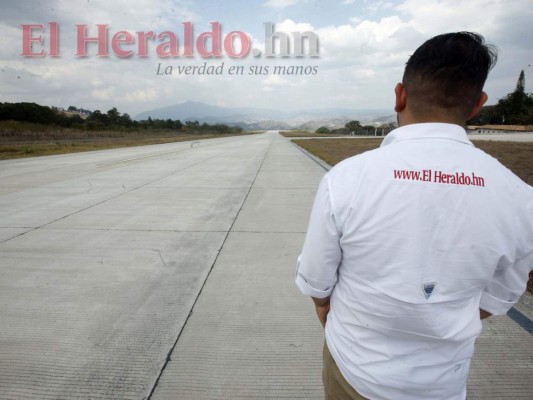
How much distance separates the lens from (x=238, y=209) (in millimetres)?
6992

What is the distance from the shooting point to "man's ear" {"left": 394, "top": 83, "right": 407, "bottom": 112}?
1.18 meters

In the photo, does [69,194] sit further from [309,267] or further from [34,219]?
[309,267]

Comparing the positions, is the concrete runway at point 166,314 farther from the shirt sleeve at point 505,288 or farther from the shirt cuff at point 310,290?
the shirt sleeve at point 505,288

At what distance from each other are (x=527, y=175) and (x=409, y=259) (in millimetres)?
11584

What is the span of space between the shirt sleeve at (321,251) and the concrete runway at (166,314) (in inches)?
52.0

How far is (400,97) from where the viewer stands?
3.90 feet

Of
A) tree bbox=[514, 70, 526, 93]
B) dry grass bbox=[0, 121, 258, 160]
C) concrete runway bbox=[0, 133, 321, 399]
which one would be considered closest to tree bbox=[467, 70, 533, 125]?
tree bbox=[514, 70, 526, 93]

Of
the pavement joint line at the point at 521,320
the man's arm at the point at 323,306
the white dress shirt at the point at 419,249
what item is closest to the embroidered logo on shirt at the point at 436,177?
the white dress shirt at the point at 419,249

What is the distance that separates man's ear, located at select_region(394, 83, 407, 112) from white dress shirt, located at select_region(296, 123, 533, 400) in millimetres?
124

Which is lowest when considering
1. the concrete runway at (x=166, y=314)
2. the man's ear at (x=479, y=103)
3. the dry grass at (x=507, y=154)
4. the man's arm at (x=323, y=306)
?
the concrete runway at (x=166, y=314)

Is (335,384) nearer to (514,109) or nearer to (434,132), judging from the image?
(434,132)

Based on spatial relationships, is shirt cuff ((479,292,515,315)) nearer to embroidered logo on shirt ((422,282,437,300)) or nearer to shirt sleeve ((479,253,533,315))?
shirt sleeve ((479,253,533,315))

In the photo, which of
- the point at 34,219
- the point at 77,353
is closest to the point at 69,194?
the point at 34,219

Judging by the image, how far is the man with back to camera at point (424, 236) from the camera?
997 mm
